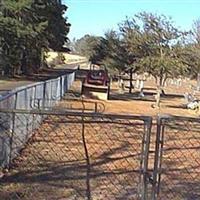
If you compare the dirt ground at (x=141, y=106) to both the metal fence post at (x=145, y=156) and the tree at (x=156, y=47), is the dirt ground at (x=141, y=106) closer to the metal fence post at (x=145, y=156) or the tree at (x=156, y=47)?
the tree at (x=156, y=47)

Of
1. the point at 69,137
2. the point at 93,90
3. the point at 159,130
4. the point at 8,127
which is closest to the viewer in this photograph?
the point at 159,130

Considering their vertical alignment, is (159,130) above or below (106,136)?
above

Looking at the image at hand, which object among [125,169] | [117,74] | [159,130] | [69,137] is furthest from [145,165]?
[117,74]

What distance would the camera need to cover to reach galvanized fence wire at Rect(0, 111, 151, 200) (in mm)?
7802

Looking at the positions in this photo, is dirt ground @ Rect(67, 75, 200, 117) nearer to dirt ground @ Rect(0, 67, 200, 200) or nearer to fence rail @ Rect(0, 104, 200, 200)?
dirt ground @ Rect(0, 67, 200, 200)

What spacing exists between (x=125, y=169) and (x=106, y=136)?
4.39 meters

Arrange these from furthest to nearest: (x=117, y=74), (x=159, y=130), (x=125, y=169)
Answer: (x=117, y=74)
(x=125, y=169)
(x=159, y=130)

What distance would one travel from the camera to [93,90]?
41.3 metres

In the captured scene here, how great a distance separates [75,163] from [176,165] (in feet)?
6.41

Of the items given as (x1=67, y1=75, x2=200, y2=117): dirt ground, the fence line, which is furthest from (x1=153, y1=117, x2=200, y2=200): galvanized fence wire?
(x1=67, y1=75, x2=200, y2=117): dirt ground

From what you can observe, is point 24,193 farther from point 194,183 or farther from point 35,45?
point 35,45

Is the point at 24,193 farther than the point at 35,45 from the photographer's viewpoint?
No

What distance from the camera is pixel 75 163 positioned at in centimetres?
1052

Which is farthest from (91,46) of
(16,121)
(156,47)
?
(16,121)
